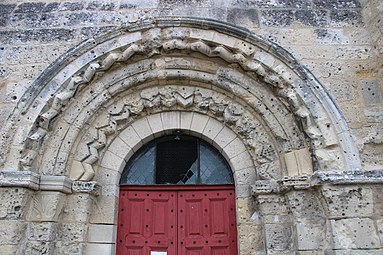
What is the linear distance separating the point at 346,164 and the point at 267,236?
1.02 meters

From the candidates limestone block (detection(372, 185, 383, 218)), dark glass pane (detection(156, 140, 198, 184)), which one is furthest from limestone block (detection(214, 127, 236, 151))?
limestone block (detection(372, 185, 383, 218))

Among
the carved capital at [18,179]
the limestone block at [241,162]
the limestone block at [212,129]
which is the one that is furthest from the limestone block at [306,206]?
the carved capital at [18,179]

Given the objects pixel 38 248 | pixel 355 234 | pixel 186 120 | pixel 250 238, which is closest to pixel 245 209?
pixel 250 238

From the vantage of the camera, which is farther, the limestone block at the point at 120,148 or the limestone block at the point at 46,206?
the limestone block at the point at 120,148

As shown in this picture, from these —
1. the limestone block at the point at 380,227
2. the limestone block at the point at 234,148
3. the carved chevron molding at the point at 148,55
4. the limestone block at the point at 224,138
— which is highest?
the carved chevron molding at the point at 148,55

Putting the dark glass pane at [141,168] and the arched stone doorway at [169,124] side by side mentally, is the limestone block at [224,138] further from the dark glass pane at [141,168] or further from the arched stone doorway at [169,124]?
the dark glass pane at [141,168]

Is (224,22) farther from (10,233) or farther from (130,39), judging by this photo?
(10,233)

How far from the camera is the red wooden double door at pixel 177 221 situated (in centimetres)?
383

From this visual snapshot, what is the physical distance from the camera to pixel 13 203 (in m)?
3.47

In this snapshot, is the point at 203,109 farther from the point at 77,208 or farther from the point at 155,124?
the point at 77,208

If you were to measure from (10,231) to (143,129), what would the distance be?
5.36ft

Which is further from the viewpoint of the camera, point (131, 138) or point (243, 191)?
point (131, 138)

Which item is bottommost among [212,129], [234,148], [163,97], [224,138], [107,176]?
[107,176]

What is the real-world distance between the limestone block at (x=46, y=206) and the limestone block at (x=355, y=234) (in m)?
2.60
